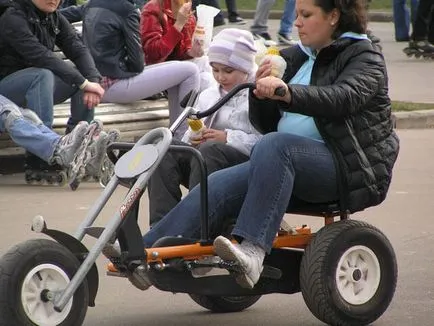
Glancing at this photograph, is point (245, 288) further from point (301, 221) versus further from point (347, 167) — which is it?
point (301, 221)

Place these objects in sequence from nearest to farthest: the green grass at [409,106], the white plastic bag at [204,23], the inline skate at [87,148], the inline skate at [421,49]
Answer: the inline skate at [87,148]
the white plastic bag at [204,23]
the green grass at [409,106]
the inline skate at [421,49]

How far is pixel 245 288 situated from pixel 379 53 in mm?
1104

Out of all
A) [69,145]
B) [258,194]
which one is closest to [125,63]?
[69,145]

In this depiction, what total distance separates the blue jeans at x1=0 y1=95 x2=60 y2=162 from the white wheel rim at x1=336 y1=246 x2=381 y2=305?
374 cm

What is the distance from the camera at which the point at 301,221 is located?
801 cm

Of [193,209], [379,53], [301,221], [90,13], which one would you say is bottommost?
[301,221]

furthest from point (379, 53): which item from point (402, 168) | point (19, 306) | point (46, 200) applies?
point (402, 168)

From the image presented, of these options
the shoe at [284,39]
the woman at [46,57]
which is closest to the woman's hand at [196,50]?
the woman at [46,57]

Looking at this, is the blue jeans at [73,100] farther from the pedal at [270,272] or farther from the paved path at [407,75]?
the paved path at [407,75]

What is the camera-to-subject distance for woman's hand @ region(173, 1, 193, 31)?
10.2 metres

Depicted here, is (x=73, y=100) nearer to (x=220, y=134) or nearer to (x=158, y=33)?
(x=158, y=33)

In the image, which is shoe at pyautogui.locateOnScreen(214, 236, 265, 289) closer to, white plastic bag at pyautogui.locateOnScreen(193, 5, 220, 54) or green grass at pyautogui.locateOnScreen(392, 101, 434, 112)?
white plastic bag at pyautogui.locateOnScreen(193, 5, 220, 54)

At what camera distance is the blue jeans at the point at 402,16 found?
60.7ft

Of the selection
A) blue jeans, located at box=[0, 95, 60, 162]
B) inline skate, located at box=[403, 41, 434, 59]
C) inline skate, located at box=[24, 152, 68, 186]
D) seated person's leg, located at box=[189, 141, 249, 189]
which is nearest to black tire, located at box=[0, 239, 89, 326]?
seated person's leg, located at box=[189, 141, 249, 189]
